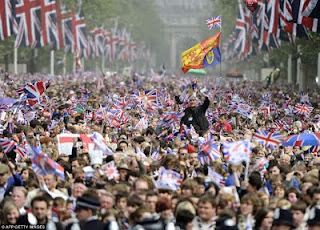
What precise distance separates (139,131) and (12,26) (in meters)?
36.6

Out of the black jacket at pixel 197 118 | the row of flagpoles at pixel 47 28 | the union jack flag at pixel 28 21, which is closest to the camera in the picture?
the black jacket at pixel 197 118

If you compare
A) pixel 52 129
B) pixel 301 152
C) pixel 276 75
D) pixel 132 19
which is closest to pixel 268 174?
pixel 301 152

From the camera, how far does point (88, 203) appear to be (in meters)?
11.7

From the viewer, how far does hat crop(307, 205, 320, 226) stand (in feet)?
37.4

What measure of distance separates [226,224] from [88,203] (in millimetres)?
1405

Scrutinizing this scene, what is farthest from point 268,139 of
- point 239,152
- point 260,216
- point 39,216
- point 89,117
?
point 89,117

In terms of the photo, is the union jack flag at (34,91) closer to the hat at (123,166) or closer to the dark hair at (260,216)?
the hat at (123,166)

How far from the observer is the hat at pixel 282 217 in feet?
37.4

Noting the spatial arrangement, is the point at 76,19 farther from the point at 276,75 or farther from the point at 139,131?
the point at 139,131

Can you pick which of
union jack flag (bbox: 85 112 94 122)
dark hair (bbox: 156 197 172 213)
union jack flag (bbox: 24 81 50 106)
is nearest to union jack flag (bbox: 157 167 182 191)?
dark hair (bbox: 156 197 172 213)

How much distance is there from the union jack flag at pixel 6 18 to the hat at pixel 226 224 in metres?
47.0

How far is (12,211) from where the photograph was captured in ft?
38.4

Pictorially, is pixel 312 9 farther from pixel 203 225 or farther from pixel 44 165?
pixel 203 225

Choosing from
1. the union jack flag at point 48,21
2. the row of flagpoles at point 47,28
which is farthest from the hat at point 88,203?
the union jack flag at point 48,21
